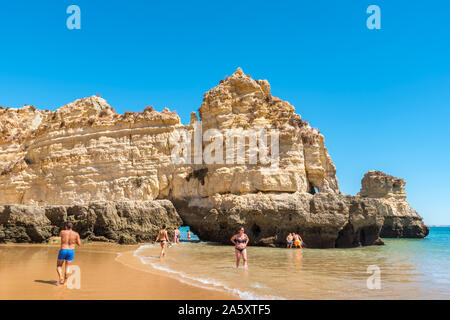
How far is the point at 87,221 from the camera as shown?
1909 centimetres

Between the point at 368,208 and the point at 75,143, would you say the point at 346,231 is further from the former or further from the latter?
the point at 75,143

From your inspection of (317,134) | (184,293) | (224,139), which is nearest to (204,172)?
(224,139)

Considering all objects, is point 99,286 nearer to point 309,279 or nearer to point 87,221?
point 309,279

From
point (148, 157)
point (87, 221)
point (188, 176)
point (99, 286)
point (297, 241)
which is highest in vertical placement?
point (148, 157)

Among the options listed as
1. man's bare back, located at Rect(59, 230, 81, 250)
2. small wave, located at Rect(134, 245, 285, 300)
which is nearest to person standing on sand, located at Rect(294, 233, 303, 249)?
small wave, located at Rect(134, 245, 285, 300)

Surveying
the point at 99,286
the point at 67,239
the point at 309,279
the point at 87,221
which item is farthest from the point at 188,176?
the point at 99,286

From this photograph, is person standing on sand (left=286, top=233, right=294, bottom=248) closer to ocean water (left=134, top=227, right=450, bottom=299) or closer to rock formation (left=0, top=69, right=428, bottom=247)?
rock formation (left=0, top=69, right=428, bottom=247)

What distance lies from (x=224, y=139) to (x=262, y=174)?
3556 mm

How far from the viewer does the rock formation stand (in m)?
18.6

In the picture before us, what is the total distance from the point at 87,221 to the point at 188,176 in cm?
687

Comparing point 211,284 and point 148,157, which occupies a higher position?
point 148,157

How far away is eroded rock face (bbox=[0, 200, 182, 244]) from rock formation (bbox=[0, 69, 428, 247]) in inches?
2.2

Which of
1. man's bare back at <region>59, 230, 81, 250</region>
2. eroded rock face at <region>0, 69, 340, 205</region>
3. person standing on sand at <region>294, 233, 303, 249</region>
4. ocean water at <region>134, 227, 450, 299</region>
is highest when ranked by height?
eroded rock face at <region>0, 69, 340, 205</region>
